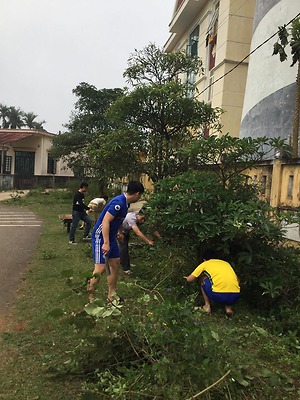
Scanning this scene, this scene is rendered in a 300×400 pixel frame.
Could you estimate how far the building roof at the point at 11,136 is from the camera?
30.2 m

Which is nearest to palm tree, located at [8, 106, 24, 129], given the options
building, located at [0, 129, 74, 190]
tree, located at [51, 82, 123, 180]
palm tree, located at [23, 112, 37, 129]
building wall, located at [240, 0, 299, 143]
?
palm tree, located at [23, 112, 37, 129]

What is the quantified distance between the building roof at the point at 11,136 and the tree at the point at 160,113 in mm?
24066

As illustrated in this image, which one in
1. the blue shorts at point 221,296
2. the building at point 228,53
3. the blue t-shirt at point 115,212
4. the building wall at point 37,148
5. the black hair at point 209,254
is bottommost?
the blue shorts at point 221,296

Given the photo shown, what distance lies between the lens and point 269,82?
12.9 m

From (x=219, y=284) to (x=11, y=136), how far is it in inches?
1218

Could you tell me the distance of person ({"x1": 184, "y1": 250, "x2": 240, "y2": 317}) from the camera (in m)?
4.40

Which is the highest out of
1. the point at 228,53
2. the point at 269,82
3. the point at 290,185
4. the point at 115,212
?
the point at 228,53

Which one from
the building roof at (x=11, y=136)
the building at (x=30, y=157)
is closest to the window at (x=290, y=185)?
the building roof at (x=11, y=136)

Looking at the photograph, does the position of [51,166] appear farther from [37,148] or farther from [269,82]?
[269,82]

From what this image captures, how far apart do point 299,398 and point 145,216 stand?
3508mm

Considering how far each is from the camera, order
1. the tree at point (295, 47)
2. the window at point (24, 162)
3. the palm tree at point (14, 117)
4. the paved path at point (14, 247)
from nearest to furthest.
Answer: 1. the paved path at point (14, 247)
2. the tree at point (295, 47)
3. the window at point (24, 162)
4. the palm tree at point (14, 117)

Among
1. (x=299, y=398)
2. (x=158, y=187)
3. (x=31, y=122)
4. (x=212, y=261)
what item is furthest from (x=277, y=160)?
(x=31, y=122)

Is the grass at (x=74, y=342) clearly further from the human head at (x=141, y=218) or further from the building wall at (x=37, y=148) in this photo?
the building wall at (x=37, y=148)

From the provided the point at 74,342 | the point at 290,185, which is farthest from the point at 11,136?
the point at 74,342
